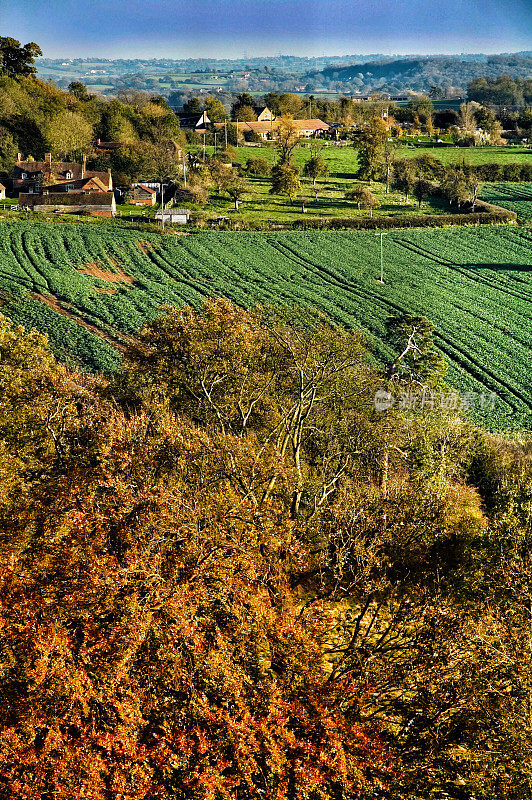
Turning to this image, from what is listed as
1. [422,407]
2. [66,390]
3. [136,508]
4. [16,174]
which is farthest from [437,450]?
[16,174]

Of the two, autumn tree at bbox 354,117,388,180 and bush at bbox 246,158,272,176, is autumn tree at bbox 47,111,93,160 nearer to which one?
bush at bbox 246,158,272,176

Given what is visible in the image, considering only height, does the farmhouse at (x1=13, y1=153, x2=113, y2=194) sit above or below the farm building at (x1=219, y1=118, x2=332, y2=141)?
below

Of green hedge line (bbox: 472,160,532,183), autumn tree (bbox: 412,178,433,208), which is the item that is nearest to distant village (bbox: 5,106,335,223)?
autumn tree (bbox: 412,178,433,208)

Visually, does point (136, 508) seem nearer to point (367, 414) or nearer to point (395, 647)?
point (395, 647)

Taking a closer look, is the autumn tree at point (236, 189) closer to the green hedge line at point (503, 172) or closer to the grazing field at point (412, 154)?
the grazing field at point (412, 154)

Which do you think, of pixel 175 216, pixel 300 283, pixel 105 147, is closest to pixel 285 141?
pixel 105 147

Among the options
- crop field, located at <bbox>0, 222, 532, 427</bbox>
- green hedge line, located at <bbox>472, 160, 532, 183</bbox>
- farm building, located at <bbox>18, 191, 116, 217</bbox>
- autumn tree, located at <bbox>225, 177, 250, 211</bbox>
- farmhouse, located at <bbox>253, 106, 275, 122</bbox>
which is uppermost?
farmhouse, located at <bbox>253, 106, 275, 122</bbox>

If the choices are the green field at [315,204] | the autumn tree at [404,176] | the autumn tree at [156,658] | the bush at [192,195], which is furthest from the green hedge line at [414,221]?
the autumn tree at [156,658]
